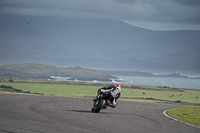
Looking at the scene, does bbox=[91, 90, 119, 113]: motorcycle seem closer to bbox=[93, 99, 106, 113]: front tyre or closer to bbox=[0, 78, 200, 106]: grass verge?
bbox=[93, 99, 106, 113]: front tyre

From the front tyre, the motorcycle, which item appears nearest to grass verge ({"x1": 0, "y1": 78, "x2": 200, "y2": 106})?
the motorcycle

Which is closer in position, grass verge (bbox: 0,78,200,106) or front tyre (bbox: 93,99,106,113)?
front tyre (bbox: 93,99,106,113)

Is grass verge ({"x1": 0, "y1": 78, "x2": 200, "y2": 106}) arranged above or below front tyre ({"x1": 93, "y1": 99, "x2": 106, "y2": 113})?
below

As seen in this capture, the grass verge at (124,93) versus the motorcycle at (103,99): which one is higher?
the motorcycle at (103,99)

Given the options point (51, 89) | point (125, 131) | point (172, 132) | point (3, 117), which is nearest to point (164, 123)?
point (172, 132)

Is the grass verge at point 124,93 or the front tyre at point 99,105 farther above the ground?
the front tyre at point 99,105

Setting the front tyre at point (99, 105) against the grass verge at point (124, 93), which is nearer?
the front tyre at point (99, 105)

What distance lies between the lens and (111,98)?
66.9 feet

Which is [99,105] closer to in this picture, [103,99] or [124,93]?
[103,99]

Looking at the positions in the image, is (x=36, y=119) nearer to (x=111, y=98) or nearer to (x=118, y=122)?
(x=118, y=122)

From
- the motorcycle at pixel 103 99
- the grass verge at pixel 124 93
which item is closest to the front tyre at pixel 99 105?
the motorcycle at pixel 103 99

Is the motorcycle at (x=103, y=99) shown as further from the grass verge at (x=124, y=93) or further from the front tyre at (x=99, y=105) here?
the grass verge at (x=124, y=93)

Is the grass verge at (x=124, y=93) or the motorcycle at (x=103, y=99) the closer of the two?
the motorcycle at (x=103, y=99)

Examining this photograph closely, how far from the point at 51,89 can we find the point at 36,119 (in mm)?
76414
